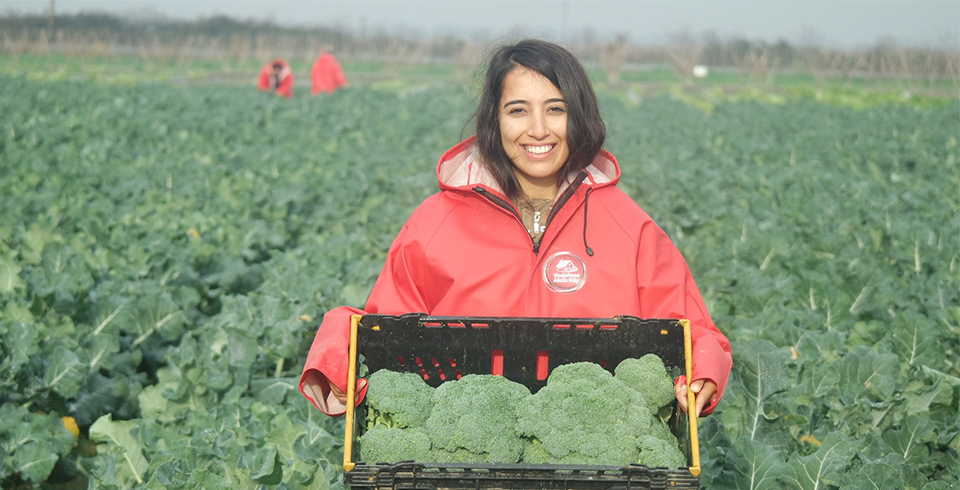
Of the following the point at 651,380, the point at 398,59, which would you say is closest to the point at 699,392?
the point at 651,380

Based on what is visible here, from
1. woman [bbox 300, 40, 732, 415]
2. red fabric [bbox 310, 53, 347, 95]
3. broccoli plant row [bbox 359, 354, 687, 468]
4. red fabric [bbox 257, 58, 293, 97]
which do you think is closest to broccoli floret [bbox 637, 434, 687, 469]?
broccoli plant row [bbox 359, 354, 687, 468]

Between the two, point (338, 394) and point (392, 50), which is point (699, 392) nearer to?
point (338, 394)

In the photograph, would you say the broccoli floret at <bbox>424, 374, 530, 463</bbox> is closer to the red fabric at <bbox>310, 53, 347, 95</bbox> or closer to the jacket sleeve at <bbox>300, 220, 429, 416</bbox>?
the jacket sleeve at <bbox>300, 220, 429, 416</bbox>

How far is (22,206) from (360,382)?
6.57 m

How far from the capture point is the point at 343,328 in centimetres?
252

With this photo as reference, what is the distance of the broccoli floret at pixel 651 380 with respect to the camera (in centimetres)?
247

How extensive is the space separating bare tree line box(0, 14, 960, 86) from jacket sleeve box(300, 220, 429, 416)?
52.0 m

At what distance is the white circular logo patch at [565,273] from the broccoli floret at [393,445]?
0.75 metres

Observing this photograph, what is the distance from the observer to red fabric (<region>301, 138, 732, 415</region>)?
112 inches

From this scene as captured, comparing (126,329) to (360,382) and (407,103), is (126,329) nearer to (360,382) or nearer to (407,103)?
(360,382)

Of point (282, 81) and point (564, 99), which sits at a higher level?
point (564, 99)

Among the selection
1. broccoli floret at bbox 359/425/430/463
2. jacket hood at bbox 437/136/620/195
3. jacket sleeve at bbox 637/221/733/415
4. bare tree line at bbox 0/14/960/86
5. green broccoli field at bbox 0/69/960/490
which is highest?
bare tree line at bbox 0/14/960/86

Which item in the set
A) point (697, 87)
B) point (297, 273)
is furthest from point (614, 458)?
point (697, 87)

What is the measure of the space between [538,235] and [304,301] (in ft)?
9.68
